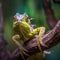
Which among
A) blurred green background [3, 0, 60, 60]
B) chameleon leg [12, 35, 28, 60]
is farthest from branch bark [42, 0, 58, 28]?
chameleon leg [12, 35, 28, 60]

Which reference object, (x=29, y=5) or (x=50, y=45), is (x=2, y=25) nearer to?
(x=29, y=5)

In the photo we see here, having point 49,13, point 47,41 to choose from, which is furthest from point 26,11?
point 47,41

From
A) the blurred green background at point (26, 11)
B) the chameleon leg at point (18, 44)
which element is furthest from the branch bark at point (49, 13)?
the chameleon leg at point (18, 44)

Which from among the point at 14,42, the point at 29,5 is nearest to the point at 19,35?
the point at 14,42

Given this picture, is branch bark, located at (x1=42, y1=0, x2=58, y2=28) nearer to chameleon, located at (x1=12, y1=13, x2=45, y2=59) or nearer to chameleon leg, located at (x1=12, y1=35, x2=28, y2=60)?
chameleon, located at (x1=12, y1=13, x2=45, y2=59)

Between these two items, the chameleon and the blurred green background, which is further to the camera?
the blurred green background

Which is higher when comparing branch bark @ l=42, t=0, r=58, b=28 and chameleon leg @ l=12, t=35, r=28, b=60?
branch bark @ l=42, t=0, r=58, b=28

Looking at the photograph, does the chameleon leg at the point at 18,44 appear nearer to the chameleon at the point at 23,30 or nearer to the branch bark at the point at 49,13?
the chameleon at the point at 23,30
